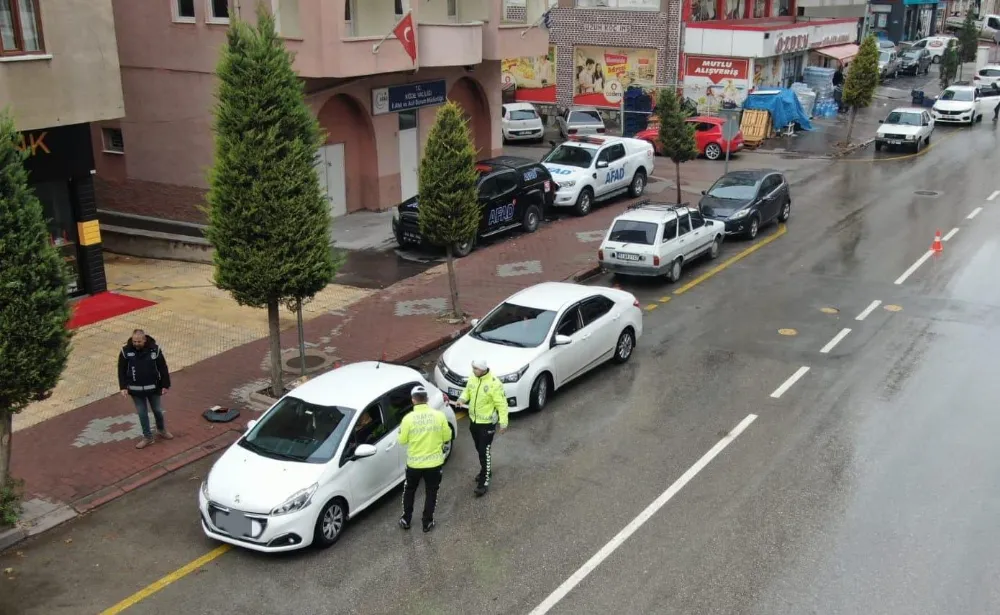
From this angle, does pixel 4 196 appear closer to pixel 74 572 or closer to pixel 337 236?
pixel 74 572

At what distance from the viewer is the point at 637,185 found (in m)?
29.8

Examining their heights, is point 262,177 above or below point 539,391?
above

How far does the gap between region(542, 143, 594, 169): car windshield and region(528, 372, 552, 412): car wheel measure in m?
14.6

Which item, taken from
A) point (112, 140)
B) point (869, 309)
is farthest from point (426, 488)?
point (112, 140)

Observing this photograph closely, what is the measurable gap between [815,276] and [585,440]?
1028cm

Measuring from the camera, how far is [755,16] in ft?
166

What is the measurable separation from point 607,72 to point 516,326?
1284 inches

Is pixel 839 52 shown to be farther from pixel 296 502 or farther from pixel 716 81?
pixel 296 502

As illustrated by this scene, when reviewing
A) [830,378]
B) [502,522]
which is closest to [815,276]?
[830,378]

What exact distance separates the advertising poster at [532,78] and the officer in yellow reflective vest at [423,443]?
37654 mm

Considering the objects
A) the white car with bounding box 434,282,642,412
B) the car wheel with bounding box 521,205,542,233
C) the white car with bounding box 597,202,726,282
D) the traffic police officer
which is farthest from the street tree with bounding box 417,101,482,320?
the car wheel with bounding box 521,205,542,233

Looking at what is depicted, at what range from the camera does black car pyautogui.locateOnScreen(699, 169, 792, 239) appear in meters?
24.1

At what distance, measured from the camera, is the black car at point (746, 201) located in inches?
950

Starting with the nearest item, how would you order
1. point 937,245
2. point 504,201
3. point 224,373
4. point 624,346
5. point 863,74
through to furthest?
1. point 224,373
2. point 624,346
3. point 937,245
4. point 504,201
5. point 863,74
